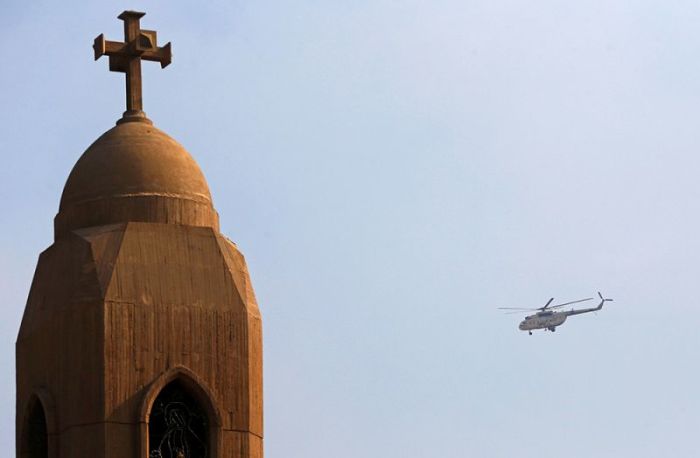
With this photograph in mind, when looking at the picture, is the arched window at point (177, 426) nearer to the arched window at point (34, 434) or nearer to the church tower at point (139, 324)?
the church tower at point (139, 324)

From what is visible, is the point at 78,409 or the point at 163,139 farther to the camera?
the point at 163,139

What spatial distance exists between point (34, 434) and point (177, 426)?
237 centimetres

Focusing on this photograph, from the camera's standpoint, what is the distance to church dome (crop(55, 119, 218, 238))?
26125mm

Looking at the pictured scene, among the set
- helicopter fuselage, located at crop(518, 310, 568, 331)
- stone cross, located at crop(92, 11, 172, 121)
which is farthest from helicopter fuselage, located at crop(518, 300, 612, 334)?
stone cross, located at crop(92, 11, 172, 121)

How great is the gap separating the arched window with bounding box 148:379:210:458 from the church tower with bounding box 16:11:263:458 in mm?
20

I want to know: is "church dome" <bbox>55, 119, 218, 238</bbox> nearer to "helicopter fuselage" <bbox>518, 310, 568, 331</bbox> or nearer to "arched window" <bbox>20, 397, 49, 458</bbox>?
"arched window" <bbox>20, 397, 49, 458</bbox>

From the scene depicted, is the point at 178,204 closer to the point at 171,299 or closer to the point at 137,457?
the point at 171,299

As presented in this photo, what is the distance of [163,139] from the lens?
2688 cm

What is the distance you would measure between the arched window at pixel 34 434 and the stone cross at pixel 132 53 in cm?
485

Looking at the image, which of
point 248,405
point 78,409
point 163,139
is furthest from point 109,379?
point 163,139

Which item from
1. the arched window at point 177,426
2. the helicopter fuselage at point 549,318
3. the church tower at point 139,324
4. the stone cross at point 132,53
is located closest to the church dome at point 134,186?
the church tower at point 139,324

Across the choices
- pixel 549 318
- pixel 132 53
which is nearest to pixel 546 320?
pixel 549 318

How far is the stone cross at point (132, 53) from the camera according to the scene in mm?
27281

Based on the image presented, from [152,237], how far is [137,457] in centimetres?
338
